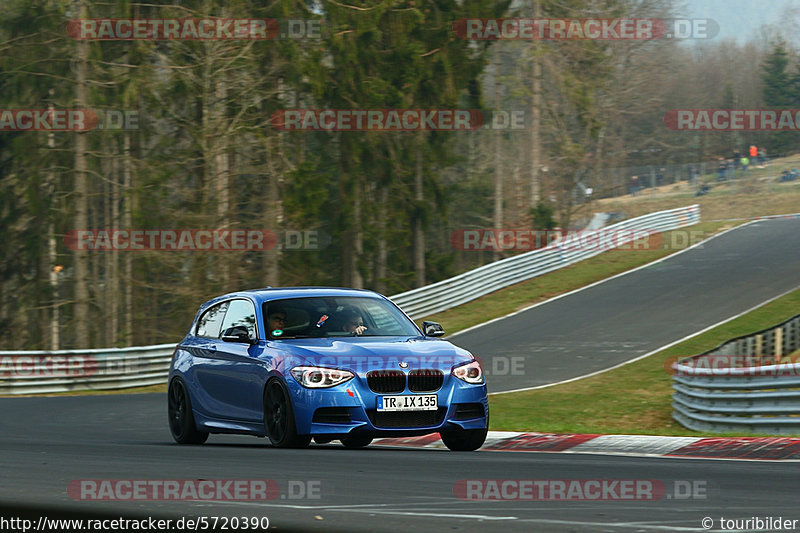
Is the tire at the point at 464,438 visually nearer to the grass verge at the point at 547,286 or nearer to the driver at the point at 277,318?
the driver at the point at 277,318

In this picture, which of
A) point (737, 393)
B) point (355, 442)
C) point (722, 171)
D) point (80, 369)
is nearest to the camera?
point (355, 442)

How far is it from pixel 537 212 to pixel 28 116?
22.6m

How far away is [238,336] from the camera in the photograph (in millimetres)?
11461

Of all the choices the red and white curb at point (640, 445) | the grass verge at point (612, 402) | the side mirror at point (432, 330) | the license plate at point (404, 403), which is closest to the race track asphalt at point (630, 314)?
the grass verge at point (612, 402)

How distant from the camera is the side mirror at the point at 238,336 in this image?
37.5 ft

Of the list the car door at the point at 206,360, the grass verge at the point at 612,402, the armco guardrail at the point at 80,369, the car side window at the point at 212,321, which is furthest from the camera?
the armco guardrail at the point at 80,369

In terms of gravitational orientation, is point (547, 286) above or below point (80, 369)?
above

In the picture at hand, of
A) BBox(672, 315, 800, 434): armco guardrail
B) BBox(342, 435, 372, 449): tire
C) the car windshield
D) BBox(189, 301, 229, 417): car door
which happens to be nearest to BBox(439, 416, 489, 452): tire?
BBox(342, 435, 372, 449): tire

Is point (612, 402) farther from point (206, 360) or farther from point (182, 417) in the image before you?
point (206, 360)

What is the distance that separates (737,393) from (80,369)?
17481 mm

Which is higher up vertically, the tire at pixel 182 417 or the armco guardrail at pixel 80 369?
the tire at pixel 182 417

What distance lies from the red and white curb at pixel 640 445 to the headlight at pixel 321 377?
82.6 inches

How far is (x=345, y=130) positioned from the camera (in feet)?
150

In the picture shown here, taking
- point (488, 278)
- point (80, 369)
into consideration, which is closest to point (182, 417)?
point (80, 369)
